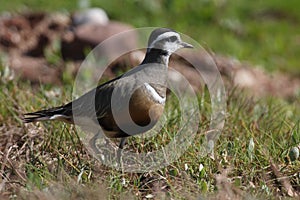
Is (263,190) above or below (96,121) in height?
below

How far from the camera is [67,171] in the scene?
4.64 m

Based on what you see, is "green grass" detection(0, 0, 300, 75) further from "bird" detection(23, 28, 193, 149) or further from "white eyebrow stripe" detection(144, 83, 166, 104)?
"white eyebrow stripe" detection(144, 83, 166, 104)

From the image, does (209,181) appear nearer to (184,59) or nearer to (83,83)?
(83,83)

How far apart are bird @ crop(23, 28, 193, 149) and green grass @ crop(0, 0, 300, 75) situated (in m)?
5.30

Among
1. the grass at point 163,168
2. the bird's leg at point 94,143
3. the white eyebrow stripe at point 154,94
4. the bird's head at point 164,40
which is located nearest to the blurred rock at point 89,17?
the grass at point 163,168

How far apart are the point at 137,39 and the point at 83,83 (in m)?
2.26

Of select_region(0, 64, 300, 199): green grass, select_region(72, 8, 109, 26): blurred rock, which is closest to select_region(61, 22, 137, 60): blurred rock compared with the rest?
select_region(72, 8, 109, 26): blurred rock

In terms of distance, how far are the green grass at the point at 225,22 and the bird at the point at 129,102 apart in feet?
17.4

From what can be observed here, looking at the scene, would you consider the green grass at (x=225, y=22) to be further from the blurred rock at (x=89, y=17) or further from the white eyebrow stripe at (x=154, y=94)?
the white eyebrow stripe at (x=154, y=94)

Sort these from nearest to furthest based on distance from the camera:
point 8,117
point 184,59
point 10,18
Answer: point 8,117 < point 184,59 < point 10,18

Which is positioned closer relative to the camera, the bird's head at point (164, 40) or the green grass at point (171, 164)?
the green grass at point (171, 164)

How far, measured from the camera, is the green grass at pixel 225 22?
10.7 metres

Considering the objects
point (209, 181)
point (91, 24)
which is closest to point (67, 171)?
point (209, 181)

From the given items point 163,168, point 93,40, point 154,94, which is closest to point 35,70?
point 93,40
